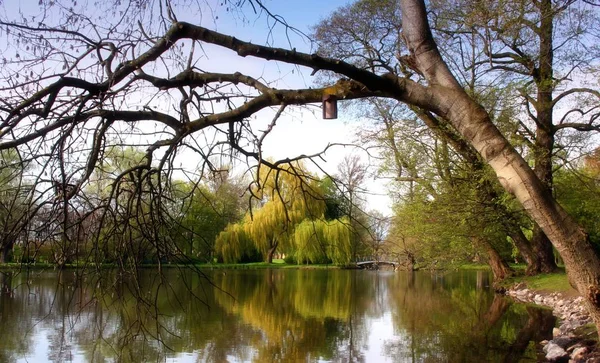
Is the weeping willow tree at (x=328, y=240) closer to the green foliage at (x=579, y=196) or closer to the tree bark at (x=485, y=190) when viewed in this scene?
the tree bark at (x=485, y=190)

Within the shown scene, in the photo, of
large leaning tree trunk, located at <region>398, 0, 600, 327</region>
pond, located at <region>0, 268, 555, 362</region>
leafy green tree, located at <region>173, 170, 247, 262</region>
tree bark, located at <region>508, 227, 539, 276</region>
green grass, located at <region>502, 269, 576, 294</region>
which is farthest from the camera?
tree bark, located at <region>508, 227, 539, 276</region>

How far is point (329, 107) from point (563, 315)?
10.0 metres

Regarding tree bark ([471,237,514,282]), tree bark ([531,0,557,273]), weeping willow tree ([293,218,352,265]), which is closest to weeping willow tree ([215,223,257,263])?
weeping willow tree ([293,218,352,265])

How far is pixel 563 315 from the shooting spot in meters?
11.9

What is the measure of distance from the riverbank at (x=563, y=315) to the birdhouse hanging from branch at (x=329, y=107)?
5167mm

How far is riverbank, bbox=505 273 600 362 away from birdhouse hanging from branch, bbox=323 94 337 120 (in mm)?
5167

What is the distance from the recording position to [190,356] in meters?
8.36

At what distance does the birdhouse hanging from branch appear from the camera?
12.1 ft

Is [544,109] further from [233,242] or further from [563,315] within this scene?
[233,242]

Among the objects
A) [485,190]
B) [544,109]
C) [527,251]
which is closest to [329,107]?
[544,109]

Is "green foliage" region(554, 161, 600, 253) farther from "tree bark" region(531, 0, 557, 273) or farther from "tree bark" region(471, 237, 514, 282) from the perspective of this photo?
"tree bark" region(471, 237, 514, 282)

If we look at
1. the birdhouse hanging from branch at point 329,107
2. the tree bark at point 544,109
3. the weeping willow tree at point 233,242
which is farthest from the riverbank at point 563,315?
the weeping willow tree at point 233,242

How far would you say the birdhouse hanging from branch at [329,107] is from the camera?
368 cm

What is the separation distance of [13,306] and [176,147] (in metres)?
11.7
